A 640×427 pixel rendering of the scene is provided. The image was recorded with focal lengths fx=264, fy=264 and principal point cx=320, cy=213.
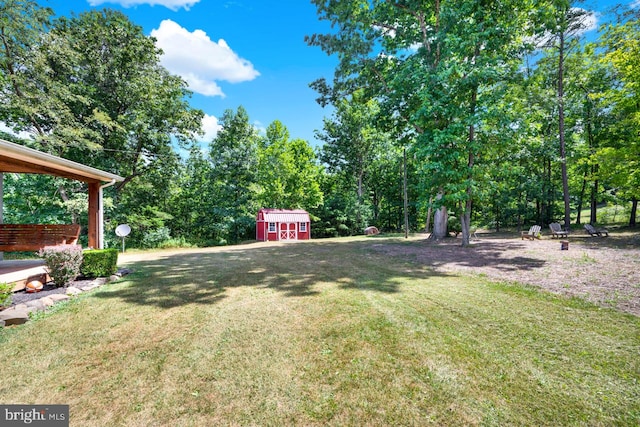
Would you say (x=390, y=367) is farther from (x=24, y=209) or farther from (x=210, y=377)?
(x=24, y=209)

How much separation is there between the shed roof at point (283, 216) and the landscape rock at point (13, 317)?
17.4m

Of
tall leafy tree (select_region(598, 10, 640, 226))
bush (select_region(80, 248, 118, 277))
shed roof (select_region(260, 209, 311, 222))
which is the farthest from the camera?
shed roof (select_region(260, 209, 311, 222))

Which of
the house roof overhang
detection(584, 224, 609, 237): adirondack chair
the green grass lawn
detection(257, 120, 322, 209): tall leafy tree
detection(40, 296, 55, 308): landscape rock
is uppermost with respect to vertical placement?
detection(257, 120, 322, 209): tall leafy tree

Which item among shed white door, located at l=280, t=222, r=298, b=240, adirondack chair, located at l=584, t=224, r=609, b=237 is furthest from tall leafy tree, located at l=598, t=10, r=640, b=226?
shed white door, located at l=280, t=222, r=298, b=240

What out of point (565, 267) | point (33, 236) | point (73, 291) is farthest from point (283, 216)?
point (565, 267)

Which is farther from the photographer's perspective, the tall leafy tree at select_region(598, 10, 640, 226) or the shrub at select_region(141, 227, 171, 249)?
the shrub at select_region(141, 227, 171, 249)

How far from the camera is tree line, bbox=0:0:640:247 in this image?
33.3 ft

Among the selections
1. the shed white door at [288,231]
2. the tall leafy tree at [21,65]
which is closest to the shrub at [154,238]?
the tall leafy tree at [21,65]

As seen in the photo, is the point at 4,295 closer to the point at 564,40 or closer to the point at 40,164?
the point at 40,164

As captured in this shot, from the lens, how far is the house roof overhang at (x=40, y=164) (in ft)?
16.1

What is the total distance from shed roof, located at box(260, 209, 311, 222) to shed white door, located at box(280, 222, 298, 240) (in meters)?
0.34

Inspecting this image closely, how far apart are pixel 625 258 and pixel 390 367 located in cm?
897

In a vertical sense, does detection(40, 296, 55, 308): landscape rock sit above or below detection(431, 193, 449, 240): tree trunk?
below

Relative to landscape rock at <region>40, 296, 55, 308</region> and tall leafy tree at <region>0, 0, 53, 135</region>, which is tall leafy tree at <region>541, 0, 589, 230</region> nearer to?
landscape rock at <region>40, 296, 55, 308</region>
